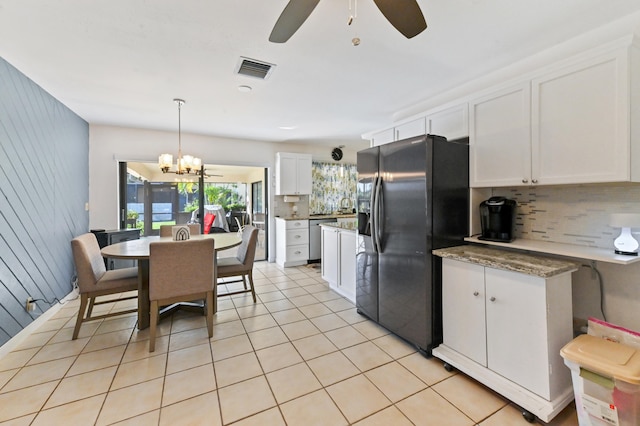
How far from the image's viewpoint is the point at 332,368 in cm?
198

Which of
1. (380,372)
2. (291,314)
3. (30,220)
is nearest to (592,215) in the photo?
(380,372)

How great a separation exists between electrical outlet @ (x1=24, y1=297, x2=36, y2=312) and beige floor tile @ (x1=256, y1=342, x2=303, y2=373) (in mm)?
2254

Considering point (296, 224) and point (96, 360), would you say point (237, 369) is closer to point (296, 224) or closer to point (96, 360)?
point (96, 360)

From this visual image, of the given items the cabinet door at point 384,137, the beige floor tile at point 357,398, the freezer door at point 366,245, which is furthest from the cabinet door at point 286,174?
the beige floor tile at point 357,398

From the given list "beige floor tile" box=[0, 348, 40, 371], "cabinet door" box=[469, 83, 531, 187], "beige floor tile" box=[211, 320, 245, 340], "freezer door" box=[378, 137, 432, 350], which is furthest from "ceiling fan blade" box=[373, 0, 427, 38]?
"beige floor tile" box=[0, 348, 40, 371]

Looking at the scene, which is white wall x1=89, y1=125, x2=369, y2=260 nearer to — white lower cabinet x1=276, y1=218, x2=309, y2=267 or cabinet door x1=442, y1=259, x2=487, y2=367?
white lower cabinet x1=276, y1=218, x2=309, y2=267

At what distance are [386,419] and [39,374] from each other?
97.3 inches

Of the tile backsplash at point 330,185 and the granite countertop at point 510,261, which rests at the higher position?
the tile backsplash at point 330,185

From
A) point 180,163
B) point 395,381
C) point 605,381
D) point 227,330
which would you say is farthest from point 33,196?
point 605,381

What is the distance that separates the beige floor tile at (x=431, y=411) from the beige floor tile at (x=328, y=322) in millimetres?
1043

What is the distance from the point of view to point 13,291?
2301 millimetres

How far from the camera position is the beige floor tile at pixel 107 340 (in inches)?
89.4

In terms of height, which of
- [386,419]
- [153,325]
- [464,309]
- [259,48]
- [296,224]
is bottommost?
[386,419]

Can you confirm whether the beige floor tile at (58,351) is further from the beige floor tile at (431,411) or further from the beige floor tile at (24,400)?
the beige floor tile at (431,411)
